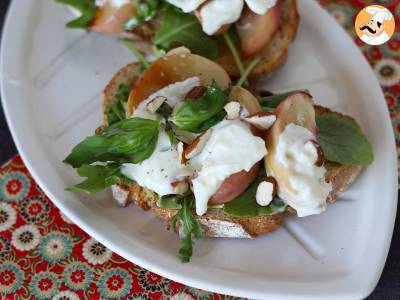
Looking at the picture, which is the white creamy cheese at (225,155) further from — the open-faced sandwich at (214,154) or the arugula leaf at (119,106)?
the arugula leaf at (119,106)

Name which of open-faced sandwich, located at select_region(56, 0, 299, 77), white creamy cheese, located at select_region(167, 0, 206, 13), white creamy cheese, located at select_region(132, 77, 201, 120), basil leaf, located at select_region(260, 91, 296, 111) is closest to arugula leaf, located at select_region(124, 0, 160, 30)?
open-faced sandwich, located at select_region(56, 0, 299, 77)

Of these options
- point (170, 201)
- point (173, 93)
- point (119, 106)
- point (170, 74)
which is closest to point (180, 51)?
point (170, 74)

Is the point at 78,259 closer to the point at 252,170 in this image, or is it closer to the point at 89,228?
the point at 89,228

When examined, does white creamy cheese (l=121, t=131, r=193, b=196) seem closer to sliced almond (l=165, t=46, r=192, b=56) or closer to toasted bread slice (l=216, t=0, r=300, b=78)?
sliced almond (l=165, t=46, r=192, b=56)

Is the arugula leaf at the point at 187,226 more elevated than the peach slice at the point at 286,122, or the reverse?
the peach slice at the point at 286,122

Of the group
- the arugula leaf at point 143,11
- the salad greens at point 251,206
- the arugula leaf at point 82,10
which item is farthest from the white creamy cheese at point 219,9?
the salad greens at point 251,206

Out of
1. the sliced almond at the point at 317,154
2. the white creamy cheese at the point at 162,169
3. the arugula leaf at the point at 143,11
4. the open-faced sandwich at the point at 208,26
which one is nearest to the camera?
the sliced almond at the point at 317,154
